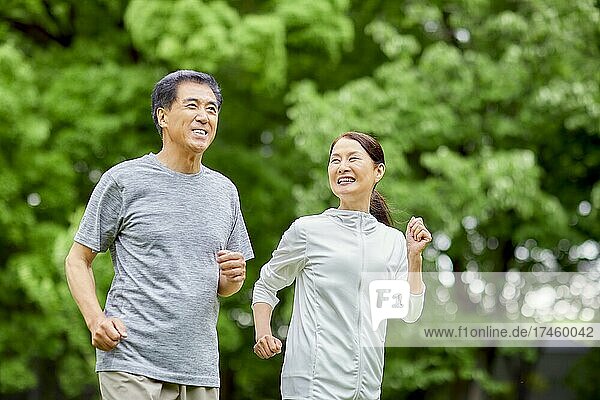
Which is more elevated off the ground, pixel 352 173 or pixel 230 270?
pixel 352 173

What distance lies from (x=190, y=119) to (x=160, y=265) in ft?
1.34

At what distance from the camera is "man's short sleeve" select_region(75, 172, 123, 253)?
9.10ft

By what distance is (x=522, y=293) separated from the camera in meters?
10.3

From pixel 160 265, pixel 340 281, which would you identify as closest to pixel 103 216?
pixel 160 265

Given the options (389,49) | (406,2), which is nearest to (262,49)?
(389,49)

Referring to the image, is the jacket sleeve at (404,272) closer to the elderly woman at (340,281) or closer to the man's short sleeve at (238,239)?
the elderly woman at (340,281)

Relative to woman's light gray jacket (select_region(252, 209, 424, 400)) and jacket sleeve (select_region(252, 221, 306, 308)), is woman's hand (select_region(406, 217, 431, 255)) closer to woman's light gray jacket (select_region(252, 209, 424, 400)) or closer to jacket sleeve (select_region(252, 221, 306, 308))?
woman's light gray jacket (select_region(252, 209, 424, 400))

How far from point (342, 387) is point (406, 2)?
763 centimetres

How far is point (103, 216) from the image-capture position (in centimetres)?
279

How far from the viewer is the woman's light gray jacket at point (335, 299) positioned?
2730 millimetres

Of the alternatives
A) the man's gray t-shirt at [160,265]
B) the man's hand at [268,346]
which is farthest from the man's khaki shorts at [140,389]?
the man's hand at [268,346]

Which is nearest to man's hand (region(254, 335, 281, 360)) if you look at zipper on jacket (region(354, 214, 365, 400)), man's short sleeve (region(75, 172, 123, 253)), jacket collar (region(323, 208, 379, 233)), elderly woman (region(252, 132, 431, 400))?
elderly woman (region(252, 132, 431, 400))

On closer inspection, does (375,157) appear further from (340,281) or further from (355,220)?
(340,281)

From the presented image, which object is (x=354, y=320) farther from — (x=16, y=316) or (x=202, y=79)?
(x=16, y=316)
